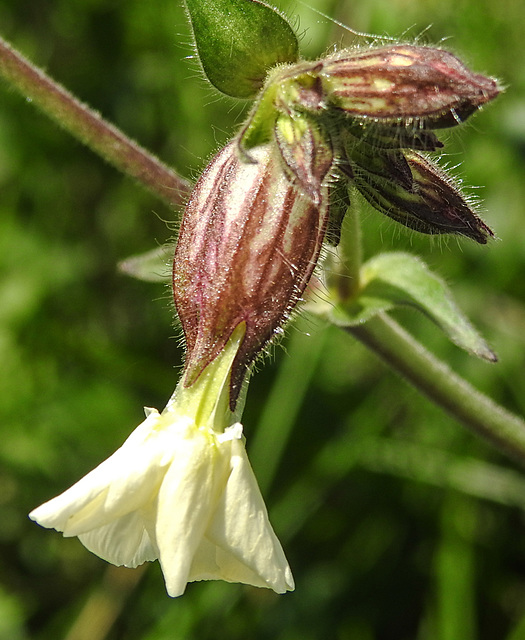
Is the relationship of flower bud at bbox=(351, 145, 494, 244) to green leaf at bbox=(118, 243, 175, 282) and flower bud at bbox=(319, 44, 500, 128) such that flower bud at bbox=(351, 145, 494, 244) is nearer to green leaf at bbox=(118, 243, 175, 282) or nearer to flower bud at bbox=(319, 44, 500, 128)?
flower bud at bbox=(319, 44, 500, 128)

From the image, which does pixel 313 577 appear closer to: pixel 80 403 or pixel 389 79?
pixel 80 403

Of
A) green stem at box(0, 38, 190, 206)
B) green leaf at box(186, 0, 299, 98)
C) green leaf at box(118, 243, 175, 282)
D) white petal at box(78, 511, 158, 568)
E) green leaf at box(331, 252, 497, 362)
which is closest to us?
white petal at box(78, 511, 158, 568)

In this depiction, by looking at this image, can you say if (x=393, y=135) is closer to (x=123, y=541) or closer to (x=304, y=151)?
(x=304, y=151)

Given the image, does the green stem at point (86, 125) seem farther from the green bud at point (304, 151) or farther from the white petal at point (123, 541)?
the white petal at point (123, 541)

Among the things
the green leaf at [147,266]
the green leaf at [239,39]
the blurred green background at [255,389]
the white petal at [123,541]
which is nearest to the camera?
the white petal at [123,541]

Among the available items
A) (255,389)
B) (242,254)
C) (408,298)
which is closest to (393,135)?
(242,254)

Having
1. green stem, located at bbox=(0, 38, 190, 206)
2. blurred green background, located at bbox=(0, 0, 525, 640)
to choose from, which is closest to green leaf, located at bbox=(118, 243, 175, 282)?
green stem, located at bbox=(0, 38, 190, 206)

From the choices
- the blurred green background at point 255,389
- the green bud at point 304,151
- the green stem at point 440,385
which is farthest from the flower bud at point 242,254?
the blurred green background at point 255,389
